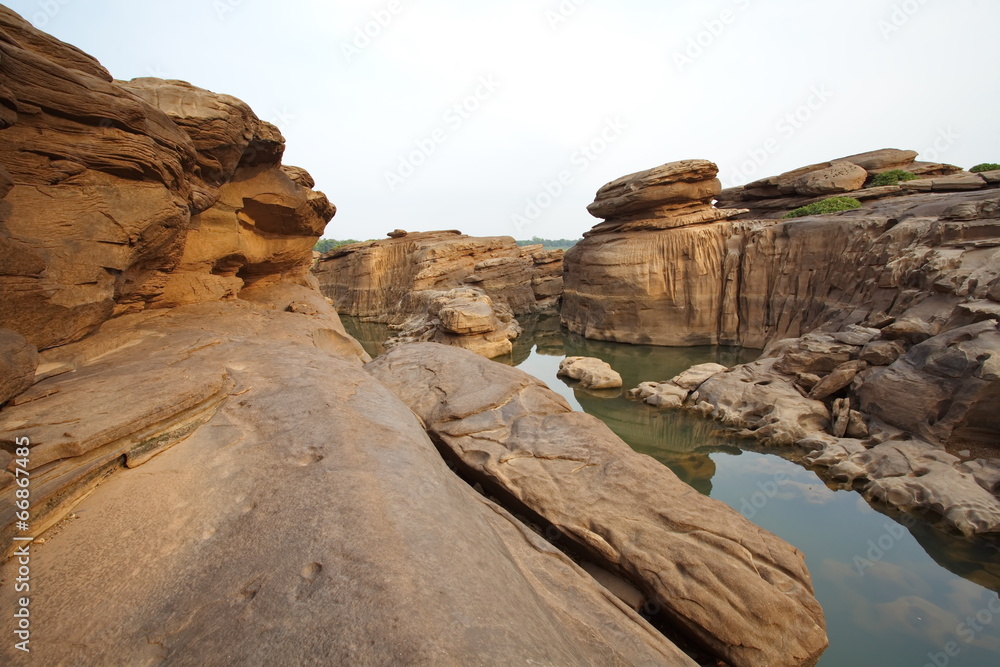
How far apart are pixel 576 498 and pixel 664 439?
5014 mm

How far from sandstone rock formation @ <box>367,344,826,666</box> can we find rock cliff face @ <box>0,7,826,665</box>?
2 cm

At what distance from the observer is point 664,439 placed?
799cm

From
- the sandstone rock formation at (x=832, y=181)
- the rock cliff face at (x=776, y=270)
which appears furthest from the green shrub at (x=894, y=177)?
the rock cliff face at (x=776, y=270)

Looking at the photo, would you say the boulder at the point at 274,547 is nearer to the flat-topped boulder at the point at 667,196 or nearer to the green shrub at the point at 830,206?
the flat-topped boulder at the point at 667,196

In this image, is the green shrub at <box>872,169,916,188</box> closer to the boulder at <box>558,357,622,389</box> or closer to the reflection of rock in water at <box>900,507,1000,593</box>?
the boulder at <box>558,357,622,389</box>

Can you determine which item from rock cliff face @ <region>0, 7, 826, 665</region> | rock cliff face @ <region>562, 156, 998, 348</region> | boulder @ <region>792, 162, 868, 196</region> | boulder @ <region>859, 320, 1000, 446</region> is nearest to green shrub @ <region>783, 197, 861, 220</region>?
rock cliff face @ <region>562, 156, 998, 348</region>

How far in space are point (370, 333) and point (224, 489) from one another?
64.3 feet

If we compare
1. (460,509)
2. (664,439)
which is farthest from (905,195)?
(460,509)

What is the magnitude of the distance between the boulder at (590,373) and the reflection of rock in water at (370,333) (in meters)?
7.67

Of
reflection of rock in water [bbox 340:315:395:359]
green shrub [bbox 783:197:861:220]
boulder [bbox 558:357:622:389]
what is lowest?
reflection of rock in water [bbox 340:315:395:359]

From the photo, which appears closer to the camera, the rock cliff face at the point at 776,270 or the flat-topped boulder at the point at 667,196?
the rock cliff face at the point at 776,270

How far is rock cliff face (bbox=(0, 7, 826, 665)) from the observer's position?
1663mm

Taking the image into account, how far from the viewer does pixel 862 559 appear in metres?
4.66

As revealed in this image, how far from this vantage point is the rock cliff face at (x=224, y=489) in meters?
1.66
